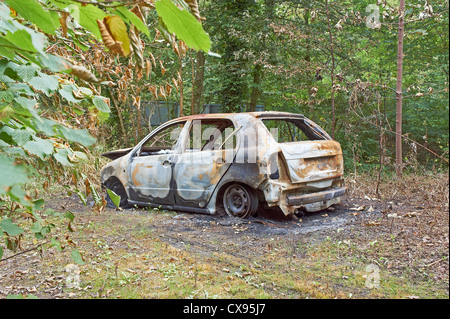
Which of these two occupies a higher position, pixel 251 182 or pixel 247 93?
pixel 247 93

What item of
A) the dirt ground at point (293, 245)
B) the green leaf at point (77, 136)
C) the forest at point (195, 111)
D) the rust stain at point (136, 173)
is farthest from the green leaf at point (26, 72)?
the rust stain at point (136, 173)

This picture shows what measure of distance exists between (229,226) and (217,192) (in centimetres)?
62

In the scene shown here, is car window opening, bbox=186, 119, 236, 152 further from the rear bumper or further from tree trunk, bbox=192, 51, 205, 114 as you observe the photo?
tree trunk, bbox=192, 51, 205, 114

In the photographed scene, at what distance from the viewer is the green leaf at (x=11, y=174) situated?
0.74m

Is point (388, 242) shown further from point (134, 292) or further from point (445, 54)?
point (445, 54)

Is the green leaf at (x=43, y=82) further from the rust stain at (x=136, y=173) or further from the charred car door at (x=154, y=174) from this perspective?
the rust stain at (x=136, y=173)

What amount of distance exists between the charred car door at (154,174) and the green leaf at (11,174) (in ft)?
17.7

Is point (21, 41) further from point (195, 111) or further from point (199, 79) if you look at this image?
point (195, 111)

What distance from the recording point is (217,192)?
5.69m

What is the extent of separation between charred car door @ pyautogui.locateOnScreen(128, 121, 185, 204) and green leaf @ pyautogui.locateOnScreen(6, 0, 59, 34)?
16.3 feet

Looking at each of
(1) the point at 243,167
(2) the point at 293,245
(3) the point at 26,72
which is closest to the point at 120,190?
(1) the point at 243,167

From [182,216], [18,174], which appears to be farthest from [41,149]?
[182,216]

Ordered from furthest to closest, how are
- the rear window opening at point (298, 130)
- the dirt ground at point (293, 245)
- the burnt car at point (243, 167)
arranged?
the rear window opening at point (298, 130) < the burnt car at point (243, 167) < the dirt ground at point (293, 245)

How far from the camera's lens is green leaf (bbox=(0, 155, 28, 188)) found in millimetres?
739
